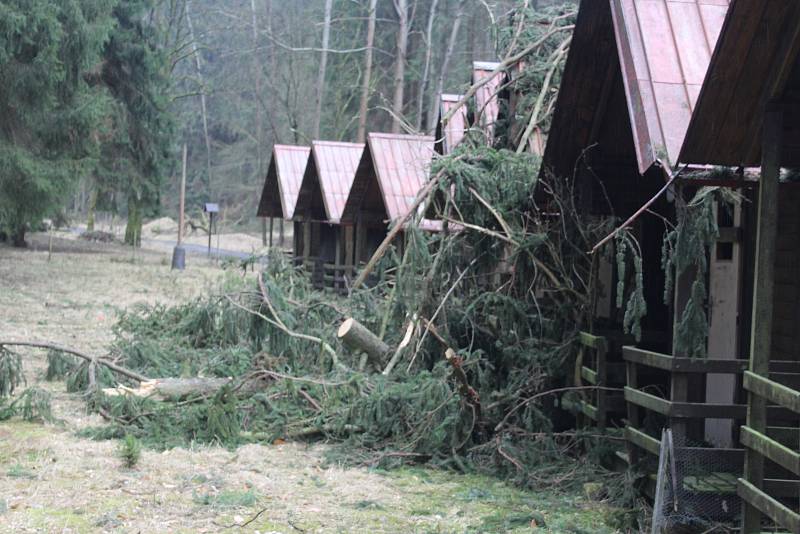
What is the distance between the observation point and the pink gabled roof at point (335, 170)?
25078 millimetres

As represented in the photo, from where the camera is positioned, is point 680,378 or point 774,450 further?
point 680,378

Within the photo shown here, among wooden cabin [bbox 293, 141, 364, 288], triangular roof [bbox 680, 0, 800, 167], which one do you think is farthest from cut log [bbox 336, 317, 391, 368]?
wooden cabin [bbox 293, 141, 364, 288]

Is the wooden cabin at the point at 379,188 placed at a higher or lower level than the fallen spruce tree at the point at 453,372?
higher

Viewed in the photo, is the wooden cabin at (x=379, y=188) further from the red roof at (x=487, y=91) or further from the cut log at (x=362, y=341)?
the cut log at (x=362, y=341)

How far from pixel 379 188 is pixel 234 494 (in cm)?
1423

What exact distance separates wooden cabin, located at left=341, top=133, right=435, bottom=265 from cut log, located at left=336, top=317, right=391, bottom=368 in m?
6.90

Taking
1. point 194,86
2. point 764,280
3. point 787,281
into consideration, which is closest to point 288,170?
point 787,281

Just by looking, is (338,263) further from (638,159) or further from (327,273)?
(638,159)

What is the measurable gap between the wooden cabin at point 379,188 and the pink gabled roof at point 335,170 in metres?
0.77

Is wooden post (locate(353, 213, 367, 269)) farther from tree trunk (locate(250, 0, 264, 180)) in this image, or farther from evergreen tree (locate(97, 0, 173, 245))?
tree trunk (locate(250, 0, 264, 180))

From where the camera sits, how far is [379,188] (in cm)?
2180

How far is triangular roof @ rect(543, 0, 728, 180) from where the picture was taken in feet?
22.1

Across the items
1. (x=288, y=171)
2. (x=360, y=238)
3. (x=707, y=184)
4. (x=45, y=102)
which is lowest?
(x=360, y=238)

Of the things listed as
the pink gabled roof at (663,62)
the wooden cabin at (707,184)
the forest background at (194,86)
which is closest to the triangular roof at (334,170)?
the forest background at (194,86)
